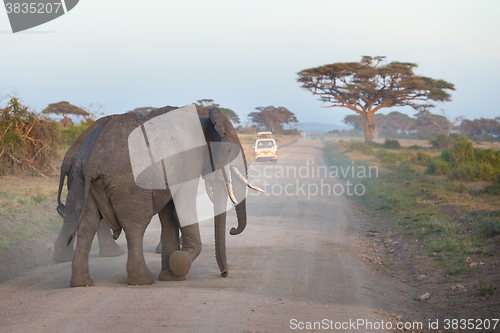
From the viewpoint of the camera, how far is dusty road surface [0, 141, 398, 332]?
3.87 m

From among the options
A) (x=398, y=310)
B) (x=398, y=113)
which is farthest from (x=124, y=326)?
(x=398, y=113)

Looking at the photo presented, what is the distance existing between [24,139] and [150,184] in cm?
1024

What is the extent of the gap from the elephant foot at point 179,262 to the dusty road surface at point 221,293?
18 cm

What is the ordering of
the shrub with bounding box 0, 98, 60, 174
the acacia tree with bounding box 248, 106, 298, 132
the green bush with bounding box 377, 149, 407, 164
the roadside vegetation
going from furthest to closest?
the acacia tree with bounding box 248, 106, 298, 132
the green bush with bounding box 377, 149, 407, 164
the shrub with bounding box 0, 98, 60, 174
the roadside vegetation

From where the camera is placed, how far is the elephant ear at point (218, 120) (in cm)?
534

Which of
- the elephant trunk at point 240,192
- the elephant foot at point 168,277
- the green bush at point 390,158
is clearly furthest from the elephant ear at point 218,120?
the green bush at point 390,158

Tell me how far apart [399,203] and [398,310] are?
297 inches

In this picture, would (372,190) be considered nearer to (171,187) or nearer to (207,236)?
(207,236)

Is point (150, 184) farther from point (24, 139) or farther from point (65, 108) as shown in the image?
point (65, 108)

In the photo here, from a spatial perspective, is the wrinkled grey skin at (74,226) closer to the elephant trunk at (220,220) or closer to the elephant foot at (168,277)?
the elephant foot at (168,277)

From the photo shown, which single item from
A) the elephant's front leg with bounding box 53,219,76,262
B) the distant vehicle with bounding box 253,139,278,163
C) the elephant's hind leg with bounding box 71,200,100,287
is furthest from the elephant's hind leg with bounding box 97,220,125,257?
the distant vehicle with bounding box 253,139,278,163

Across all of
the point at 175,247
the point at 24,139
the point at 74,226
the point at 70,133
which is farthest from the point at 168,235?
the point at 70,133

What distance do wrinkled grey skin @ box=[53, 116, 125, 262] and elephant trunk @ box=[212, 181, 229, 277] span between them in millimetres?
1635

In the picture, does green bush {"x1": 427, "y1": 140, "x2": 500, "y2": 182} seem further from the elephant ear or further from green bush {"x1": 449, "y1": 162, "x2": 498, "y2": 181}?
the elephant ear
